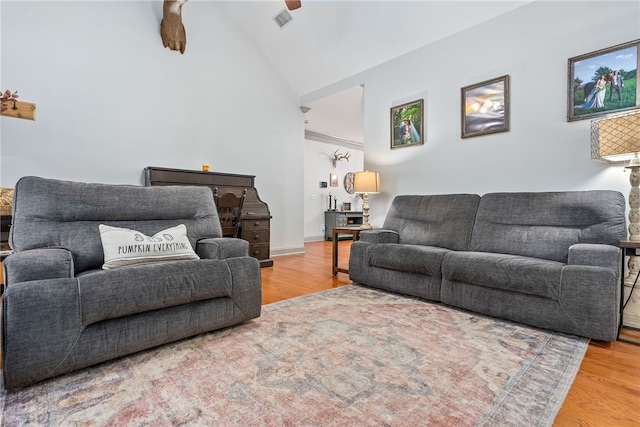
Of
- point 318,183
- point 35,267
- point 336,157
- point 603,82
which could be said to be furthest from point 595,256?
point 336,157

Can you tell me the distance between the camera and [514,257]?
87.3 inches

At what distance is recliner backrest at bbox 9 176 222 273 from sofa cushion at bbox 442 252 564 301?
1837mm

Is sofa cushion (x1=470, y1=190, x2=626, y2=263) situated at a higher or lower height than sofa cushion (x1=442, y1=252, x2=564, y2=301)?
higher

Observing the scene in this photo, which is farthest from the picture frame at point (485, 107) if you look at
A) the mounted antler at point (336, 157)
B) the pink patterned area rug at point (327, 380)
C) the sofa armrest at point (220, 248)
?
the mounted antler at point (336, 157)

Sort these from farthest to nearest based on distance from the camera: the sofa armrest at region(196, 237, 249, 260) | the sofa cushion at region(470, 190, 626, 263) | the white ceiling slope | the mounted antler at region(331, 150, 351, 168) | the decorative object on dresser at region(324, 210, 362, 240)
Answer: the mounted antler at region(331, 150, 351, 168), the decorative object on dresser at region(324, 210, 362, 240), the white ceiling slope, the sofa cushion at region(470, 190, 626, 263), the sofa armrest at region(196, 237, 249, 260)

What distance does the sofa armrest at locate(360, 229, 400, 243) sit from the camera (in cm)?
307

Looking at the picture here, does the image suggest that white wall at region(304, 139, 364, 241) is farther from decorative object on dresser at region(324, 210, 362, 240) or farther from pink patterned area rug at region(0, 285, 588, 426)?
pink patterned area rug at region(0, 285, 588, 426)

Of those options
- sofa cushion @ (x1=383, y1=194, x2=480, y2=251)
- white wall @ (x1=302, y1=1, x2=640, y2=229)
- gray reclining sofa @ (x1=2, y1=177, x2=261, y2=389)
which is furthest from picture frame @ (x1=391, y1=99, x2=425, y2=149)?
gray reclining sofa @ (x1=2, y1=177, x2=261, y2=389)

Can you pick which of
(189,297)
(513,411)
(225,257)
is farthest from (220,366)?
(513,411)

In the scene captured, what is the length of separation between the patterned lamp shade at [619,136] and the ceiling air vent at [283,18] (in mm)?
3706

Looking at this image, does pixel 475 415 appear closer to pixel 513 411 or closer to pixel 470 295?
pixel 513 411

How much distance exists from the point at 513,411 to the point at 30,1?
500cm

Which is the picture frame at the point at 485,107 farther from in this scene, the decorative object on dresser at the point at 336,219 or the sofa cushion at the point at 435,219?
the decorative object on dresser at the point at 336,219

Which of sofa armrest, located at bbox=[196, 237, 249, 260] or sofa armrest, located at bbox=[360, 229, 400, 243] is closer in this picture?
→ sofa armrest, located at bbox=[196, 237, 249, 260]
